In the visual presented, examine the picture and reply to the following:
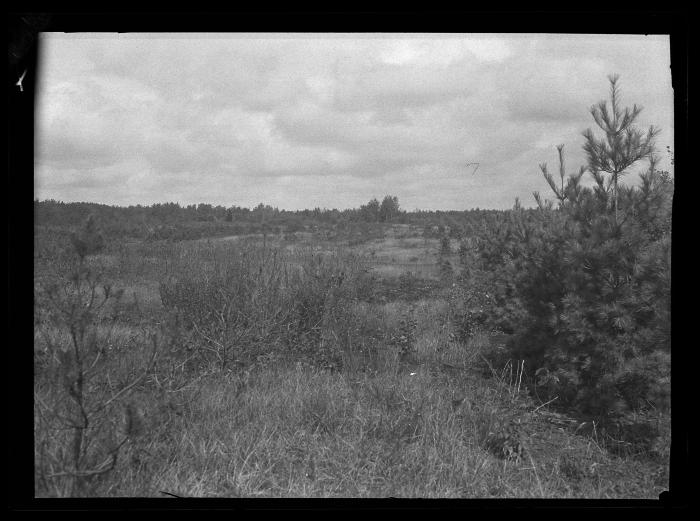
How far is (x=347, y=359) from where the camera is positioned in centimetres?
522

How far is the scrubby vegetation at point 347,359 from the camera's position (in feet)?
7.88

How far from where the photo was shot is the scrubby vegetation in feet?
7.88

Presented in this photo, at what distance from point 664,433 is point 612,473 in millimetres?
416

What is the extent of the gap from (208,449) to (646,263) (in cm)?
322

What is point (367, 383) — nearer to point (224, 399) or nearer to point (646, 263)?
point (224, 399)

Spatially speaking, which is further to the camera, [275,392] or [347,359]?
[347,359]

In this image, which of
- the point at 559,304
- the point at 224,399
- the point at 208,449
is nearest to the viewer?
the point at 208,449

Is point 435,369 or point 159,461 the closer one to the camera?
point 159,461
